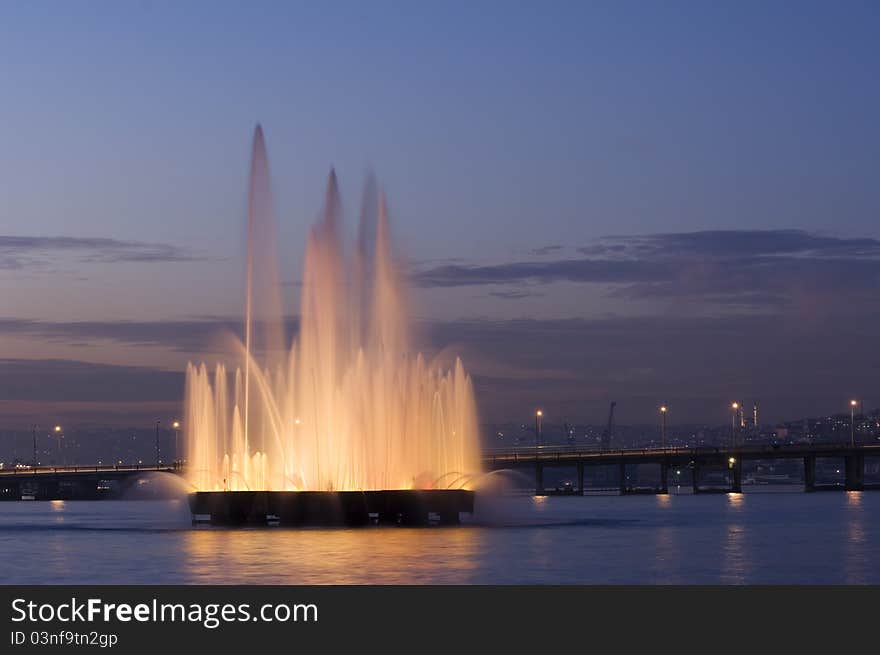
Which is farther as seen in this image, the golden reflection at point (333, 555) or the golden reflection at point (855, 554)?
the golden reflection at point (855, 554)

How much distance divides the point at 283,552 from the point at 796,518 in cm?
5113

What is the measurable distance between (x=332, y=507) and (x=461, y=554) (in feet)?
62.9

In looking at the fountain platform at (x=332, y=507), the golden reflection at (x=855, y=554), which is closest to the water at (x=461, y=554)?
the golden reflection at (x=855, y=554)

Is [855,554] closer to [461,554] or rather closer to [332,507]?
[461,554]

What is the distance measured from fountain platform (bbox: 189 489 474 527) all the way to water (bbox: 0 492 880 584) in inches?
65.0

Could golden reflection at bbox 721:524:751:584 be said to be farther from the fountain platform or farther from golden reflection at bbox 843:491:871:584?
the fountain platform

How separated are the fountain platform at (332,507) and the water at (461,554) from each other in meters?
1.65

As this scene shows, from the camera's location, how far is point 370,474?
8312cm

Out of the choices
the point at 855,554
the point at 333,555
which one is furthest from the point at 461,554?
the point at 855,554

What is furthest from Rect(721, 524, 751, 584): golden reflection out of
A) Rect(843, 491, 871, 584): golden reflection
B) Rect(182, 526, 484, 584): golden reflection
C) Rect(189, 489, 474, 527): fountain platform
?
Rect(189, 489, 474, 527): fountain platform

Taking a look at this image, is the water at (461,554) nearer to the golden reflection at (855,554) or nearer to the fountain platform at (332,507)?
the golden reflection at (855,554)

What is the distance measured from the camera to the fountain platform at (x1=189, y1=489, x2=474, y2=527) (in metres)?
80.4

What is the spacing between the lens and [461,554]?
62.3 meters

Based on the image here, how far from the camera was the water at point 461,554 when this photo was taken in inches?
2083
